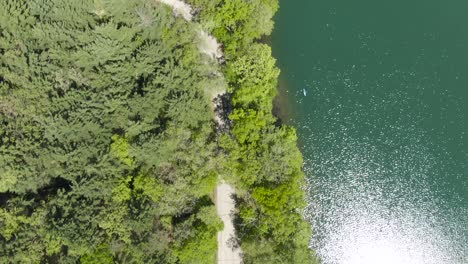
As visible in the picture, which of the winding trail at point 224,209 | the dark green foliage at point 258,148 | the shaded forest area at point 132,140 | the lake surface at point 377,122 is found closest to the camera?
the shaded forest area at point 132,140

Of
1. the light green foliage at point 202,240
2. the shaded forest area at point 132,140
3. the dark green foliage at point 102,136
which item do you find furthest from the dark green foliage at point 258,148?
the light green foliage at point 202,240

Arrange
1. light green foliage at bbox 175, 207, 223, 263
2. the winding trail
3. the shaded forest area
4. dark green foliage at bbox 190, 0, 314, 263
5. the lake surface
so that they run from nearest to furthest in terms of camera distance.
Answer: light green foliage at bbox 175, 207, 223, 263, the shaded forest area, dark green foliage at bbox 190, 0, 314, 263, the winding trail, the lake surface

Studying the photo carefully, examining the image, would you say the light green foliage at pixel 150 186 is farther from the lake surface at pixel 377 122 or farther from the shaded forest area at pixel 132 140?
the lake surface at pixel 377 122

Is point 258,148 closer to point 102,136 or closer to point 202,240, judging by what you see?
point 202,240

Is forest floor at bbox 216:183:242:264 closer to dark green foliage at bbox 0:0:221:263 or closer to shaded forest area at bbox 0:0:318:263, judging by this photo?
shaded forest area at bbox 0:0:318:263

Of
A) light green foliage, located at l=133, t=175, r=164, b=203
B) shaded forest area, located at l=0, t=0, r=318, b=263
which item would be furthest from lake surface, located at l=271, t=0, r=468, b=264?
light green foliage, located at l=133, t=175, r=164, b=203

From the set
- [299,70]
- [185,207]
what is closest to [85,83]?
[185,207]
